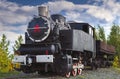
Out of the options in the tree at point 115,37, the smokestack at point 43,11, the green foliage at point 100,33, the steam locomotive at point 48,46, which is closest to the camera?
the steam locomotive at point 48,46

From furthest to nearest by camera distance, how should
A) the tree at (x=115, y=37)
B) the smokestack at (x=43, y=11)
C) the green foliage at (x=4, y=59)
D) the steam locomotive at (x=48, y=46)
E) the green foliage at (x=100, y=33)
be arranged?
the green foliage at (x=100, y=33) → the tree at (x=115, y=37) → the green foliage at (x=4, y=59) → the smokestack at (x=43, y=11) → the steam locomotive at (x=48, y=46)

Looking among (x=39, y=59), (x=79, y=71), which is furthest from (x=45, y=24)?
(x=79, y=71)

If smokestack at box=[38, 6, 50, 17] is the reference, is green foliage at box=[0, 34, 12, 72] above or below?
below

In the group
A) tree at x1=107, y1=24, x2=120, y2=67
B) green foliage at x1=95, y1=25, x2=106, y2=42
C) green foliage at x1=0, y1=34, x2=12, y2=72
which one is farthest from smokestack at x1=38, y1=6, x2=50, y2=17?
green foliage at x1=95, y1=25, x2=106, y2=42

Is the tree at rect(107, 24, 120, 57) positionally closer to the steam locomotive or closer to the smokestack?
the steam locomotive

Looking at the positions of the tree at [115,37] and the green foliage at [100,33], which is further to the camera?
the green foliage at [100,33]

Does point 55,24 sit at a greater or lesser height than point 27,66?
greater

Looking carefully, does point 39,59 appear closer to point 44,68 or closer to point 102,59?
point 44,68

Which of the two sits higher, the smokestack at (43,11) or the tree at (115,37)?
the smokestack at (43,11)

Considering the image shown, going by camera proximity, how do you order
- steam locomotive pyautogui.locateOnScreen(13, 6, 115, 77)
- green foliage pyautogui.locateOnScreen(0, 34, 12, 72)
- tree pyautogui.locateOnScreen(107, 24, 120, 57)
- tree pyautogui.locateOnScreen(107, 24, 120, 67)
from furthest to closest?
tree pyautogui.locateOnScreen(107, 24, 120, 57) < tree pyautogui.locateOnScreen(107, 24, 120, 67) < green foliage pyautogui.locateOnScreen(0, 34, 12, 72) < steam locomotive pyautogui.locateOnScreen(13, 6, 115, 77)

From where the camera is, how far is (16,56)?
15742 millimetres

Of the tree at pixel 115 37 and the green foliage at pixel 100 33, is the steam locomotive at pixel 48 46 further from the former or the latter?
the green foliage at pixel 100 33

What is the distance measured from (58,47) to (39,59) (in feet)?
3.93

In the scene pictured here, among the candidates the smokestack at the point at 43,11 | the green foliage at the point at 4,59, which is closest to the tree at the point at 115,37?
the green foliage at the point at 4,59
